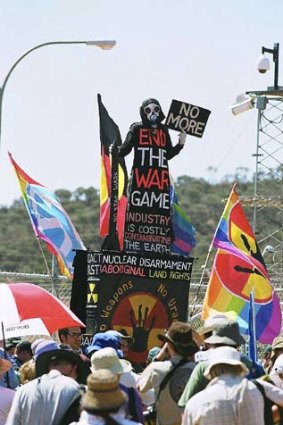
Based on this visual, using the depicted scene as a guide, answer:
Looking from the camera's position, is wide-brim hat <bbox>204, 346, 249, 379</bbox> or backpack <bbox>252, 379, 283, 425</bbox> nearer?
wide-brim hat <bbox>204, 346, 249, 379</bbox>

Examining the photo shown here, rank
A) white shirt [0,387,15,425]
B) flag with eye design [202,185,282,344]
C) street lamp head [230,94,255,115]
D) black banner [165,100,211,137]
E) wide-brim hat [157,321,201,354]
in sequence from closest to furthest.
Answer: wide-brim hat [157,321,201,354]
white shirt [0,387,15,425]
flag with eye design [202,185,282,344]
black banner [165,100,211,137]
street lamp head [230,94,255,115]

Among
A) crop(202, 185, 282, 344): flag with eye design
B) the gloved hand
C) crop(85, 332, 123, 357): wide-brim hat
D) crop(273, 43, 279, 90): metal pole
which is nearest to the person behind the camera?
crop(85, 332, 123, 357): wide-brim hat

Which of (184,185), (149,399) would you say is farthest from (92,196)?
(149,399)

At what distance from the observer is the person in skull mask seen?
61.3ft

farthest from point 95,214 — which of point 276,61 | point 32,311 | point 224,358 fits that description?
point 224,358

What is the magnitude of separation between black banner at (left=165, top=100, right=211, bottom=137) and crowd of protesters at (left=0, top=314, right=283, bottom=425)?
8132 mm

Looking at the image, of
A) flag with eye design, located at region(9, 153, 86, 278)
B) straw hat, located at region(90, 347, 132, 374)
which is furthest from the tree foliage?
straw hat, located at region(90, 347, 132, 374)

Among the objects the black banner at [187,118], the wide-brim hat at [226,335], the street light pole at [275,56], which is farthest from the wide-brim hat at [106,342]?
the street light pole at [275,56]

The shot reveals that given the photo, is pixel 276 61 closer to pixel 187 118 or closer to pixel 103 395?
pixel 187 118

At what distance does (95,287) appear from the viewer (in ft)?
58.4

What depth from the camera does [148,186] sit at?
1881cm

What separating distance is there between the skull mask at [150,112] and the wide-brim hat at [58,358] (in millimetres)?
8463

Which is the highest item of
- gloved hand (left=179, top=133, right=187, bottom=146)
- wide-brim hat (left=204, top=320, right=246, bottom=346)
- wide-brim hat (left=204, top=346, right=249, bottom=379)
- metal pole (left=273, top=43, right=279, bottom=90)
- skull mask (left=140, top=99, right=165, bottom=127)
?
metal pole (left=273, top=43, right=279, bottom=90)

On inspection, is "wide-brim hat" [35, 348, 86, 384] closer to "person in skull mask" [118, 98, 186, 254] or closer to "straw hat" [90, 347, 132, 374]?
"straw hat" [90, 347, 132, 374]
